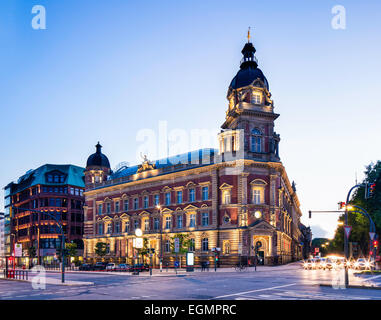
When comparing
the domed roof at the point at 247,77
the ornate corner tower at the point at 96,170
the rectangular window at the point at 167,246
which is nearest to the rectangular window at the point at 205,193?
the rectangular window at the point at 167,246

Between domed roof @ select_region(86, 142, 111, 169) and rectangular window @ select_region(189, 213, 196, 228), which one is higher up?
domed roof @ select_region(86, 142, 111, 169)

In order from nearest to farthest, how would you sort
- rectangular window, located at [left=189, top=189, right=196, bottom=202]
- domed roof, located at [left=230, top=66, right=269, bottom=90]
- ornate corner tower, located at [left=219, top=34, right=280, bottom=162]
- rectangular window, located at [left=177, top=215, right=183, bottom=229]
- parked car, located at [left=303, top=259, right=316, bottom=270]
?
parked car, located at [left=303, top=259, right=316, bottom=270], ornate corner tower, located at [left=219, top=34, right=280, bottom=162], domed roof, located at [left=230, top=66, right=269, bottom=90], rectangular window, located at [left=189, top=189, right=196, bottom=202], rectangular window, located at [left=177, top=215, right=183, bottom=229]

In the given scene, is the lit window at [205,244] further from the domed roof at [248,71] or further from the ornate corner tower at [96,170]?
the ornate corner tower at [96,170]

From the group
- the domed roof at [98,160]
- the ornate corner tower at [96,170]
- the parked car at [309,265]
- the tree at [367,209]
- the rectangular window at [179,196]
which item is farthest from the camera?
the domed roof at [98,160]

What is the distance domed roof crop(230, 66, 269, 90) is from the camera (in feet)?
214

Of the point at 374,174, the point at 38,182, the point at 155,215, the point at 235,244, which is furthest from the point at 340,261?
the point at 38,182

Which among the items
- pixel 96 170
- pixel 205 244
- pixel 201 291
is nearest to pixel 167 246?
pixel 205 244

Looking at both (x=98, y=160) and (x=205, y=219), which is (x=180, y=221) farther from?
(x=98, y=160)

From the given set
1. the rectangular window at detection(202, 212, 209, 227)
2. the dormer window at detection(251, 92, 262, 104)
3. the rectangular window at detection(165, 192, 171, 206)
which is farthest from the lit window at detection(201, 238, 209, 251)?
the dormer window at detection(251, 92, 262, 104)

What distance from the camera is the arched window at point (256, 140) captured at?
6385cm

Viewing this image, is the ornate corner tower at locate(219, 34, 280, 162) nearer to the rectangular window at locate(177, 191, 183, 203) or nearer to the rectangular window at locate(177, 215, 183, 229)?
the rectangular window at locate(177, 191, 183, 203)

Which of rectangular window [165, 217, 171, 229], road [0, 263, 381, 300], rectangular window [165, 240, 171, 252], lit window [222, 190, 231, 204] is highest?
lit window [222, 190, 231, 204]

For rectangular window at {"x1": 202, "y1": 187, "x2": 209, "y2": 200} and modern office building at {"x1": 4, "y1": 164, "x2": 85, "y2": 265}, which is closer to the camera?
rectangular window at {"x1": 202, "y1": 187, "x2": 209, "y2": 200}

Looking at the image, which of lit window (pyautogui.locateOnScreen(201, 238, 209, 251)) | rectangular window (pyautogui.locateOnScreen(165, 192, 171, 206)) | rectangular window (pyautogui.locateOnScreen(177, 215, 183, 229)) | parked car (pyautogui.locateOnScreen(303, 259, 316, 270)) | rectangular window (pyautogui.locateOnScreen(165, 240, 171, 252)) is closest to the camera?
parked car (pyautogui.locateOnScreen(303, 259, 316, 270))
